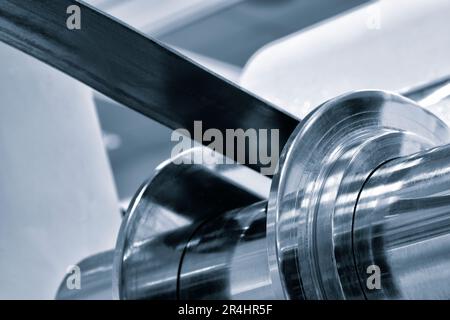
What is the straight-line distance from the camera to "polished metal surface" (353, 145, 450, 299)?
0.27 meters

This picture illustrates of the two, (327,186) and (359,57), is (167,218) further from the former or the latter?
(359,57)

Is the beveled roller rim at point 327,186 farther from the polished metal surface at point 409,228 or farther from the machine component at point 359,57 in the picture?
the machine component at point 359,57

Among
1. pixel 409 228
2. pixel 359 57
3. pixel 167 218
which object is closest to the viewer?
pixel 409 228

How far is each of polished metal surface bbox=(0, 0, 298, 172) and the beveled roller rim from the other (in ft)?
0.12

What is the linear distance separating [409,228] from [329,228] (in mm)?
30

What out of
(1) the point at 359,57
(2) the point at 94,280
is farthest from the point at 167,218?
(1) the point at 359,57

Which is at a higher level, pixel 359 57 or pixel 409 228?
pixel 359 57

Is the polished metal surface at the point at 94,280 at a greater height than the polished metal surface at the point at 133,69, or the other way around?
the polished metal surface at the point at 133,69

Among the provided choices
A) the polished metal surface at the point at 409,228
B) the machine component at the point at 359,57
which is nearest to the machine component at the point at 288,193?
the polished metal surface at the point at 409,228

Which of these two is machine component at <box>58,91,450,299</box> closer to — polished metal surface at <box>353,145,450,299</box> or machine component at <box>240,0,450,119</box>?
polished metal surface at <box>353,145,450,299</box>

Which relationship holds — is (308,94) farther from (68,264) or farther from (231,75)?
(231,75)

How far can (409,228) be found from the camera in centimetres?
28

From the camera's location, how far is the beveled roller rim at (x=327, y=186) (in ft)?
0.93
